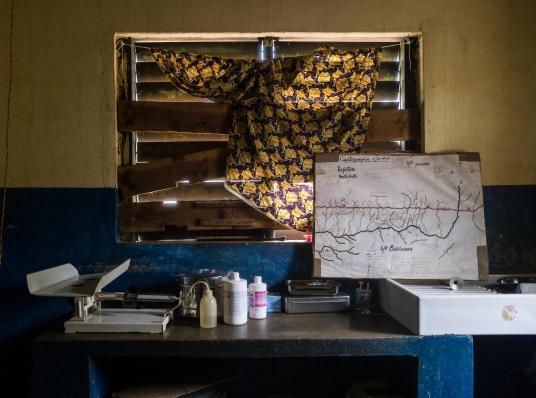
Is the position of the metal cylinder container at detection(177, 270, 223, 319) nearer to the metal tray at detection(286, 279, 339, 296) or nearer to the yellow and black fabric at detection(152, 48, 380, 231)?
the metal tray at detection(286, 279, 339, 296)

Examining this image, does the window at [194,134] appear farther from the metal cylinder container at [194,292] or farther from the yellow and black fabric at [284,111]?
the metal cylinder container at [194,292]

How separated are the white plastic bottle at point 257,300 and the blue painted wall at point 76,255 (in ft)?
1.06

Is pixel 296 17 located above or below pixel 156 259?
above

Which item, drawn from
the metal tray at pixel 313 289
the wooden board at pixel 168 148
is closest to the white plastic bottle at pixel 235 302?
the metal tray at pixel 313 289

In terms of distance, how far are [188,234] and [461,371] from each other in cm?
186

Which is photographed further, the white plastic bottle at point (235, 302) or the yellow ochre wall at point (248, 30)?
the yellow ochre wall at point (248, 30)

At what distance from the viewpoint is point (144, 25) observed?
3.08 metres

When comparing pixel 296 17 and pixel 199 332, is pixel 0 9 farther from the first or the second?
pixel 199 332

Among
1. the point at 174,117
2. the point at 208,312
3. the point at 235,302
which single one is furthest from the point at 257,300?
the point at 174,117

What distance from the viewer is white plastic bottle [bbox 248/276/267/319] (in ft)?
9.01

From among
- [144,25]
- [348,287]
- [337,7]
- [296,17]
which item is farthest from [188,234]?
[337,7]

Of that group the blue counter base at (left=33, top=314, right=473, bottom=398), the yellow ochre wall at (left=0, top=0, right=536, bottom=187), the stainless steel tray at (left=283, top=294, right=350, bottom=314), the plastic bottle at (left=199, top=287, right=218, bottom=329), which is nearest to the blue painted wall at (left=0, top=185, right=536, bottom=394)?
the yellow ochre wall at (left=0, top=0, right=536, bottom=187)

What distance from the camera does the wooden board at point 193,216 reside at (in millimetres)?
3133

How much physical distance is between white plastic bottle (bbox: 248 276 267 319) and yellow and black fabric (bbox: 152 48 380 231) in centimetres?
50
